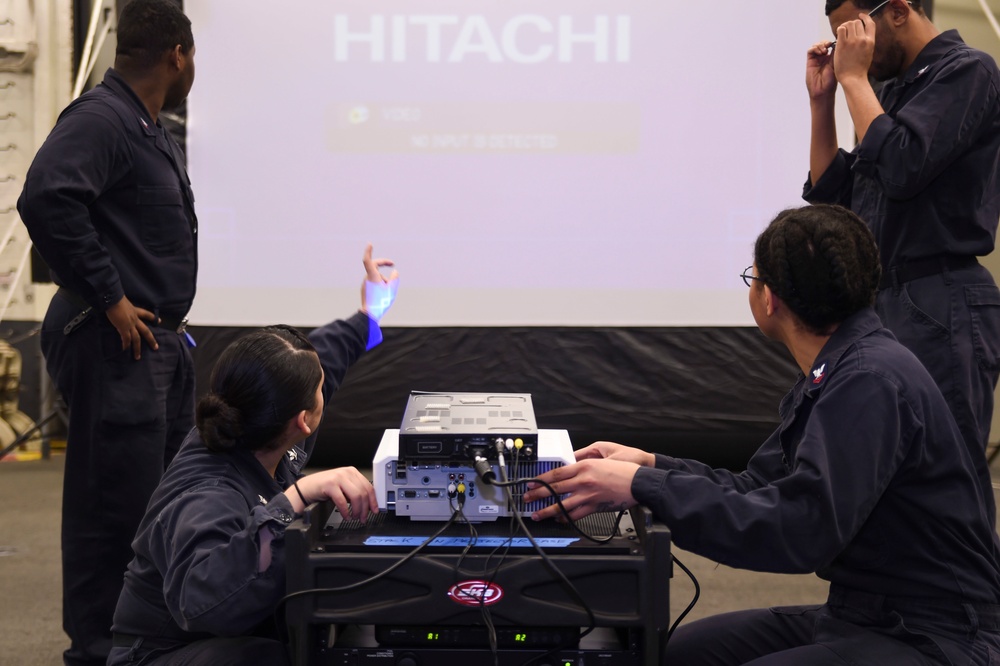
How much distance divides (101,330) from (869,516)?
5.03 feet

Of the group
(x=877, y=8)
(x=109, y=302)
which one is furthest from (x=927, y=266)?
(x=109, y=302)

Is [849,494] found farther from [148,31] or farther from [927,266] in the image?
[148,31]

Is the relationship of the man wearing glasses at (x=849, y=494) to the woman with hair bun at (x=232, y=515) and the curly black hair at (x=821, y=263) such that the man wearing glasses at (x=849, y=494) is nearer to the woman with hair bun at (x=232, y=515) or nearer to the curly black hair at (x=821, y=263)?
the curly black hair at (x=821, y=263)

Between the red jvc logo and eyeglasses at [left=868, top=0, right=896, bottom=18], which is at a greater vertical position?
eyeglasses at [left=868, top=0, right=896, bottom=18]

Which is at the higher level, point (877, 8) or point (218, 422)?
point (877, 8)

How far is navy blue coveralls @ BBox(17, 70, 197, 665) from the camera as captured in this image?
1.90m

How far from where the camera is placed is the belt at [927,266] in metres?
1.76

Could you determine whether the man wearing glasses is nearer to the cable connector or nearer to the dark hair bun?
the cable connector

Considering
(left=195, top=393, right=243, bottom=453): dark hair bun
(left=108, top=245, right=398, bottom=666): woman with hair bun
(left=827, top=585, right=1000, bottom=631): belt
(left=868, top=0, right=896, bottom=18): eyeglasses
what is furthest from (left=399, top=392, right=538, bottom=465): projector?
(left=868, top=0, right=896, bottom=18): eyeglasses

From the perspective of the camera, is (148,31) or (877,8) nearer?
(877,8)

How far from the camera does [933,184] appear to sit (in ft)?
5.88

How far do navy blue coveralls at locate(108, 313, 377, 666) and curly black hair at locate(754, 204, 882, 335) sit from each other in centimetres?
71

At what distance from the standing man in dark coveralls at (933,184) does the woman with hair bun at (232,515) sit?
3.64 feet

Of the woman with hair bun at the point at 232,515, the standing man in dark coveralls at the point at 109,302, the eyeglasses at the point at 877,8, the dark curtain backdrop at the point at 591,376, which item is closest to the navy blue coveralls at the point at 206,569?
the woman with hair bun at the point at 232,515
